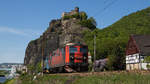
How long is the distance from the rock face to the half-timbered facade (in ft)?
133

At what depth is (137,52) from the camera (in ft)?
139

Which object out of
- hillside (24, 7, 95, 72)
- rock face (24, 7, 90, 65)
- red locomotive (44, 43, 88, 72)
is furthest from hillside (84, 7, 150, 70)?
red locomotive (44, 43, 88, 72)

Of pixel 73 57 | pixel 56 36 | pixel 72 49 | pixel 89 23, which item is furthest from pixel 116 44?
pixel 89 23

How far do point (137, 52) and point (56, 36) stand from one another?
6150 centimetres

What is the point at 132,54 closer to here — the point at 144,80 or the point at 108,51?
the point at 108,51

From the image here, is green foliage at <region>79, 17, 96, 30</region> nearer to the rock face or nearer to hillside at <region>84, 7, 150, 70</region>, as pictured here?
the rock face

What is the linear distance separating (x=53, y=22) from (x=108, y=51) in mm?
60393

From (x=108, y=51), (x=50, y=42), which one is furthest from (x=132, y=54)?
(x=50, y=42)

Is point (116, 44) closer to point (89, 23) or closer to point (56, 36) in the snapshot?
point (56, 36)

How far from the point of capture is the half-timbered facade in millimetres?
40594

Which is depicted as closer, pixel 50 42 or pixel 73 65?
pixel 73 65

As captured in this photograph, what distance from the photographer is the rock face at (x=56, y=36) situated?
91.2 meters

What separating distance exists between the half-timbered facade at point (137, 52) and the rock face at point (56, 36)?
40471 millimetres

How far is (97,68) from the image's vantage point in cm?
4209
